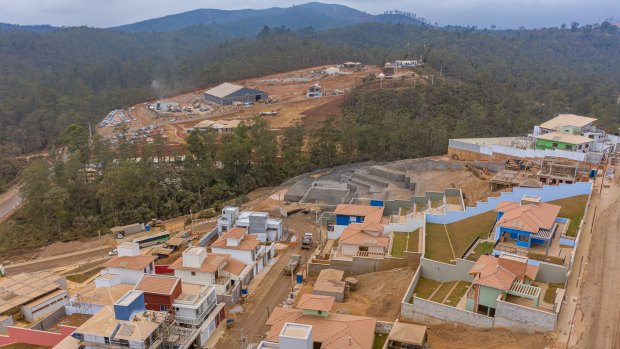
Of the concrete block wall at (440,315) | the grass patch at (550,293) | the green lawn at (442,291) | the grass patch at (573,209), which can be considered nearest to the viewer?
the concrete block wall at (440,315)

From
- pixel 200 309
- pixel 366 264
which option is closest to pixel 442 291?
pixel 366 264

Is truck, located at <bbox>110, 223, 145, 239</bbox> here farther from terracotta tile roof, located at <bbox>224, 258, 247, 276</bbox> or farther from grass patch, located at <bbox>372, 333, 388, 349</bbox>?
grass patch, located at <bbox>372, 333, 388, 349</bbox>

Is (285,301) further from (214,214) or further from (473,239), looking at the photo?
(214,214)

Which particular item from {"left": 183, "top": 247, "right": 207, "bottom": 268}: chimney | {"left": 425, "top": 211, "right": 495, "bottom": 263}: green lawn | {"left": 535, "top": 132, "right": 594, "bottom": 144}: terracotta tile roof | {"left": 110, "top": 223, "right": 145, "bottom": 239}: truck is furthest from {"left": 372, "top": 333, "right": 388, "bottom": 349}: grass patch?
{"left": 110, "top": 223, "right": 145, "bottom": 239}: truck

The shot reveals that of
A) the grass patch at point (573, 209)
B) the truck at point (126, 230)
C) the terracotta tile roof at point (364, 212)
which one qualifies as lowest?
the truck at point (126, 230)

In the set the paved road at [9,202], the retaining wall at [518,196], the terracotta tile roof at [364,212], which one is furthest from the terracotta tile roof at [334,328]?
the paved road at [9,202]

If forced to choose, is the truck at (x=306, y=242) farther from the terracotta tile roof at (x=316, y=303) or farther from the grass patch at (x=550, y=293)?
the grass patch at (x=550, y=293)

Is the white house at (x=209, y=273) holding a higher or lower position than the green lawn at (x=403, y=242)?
lower
